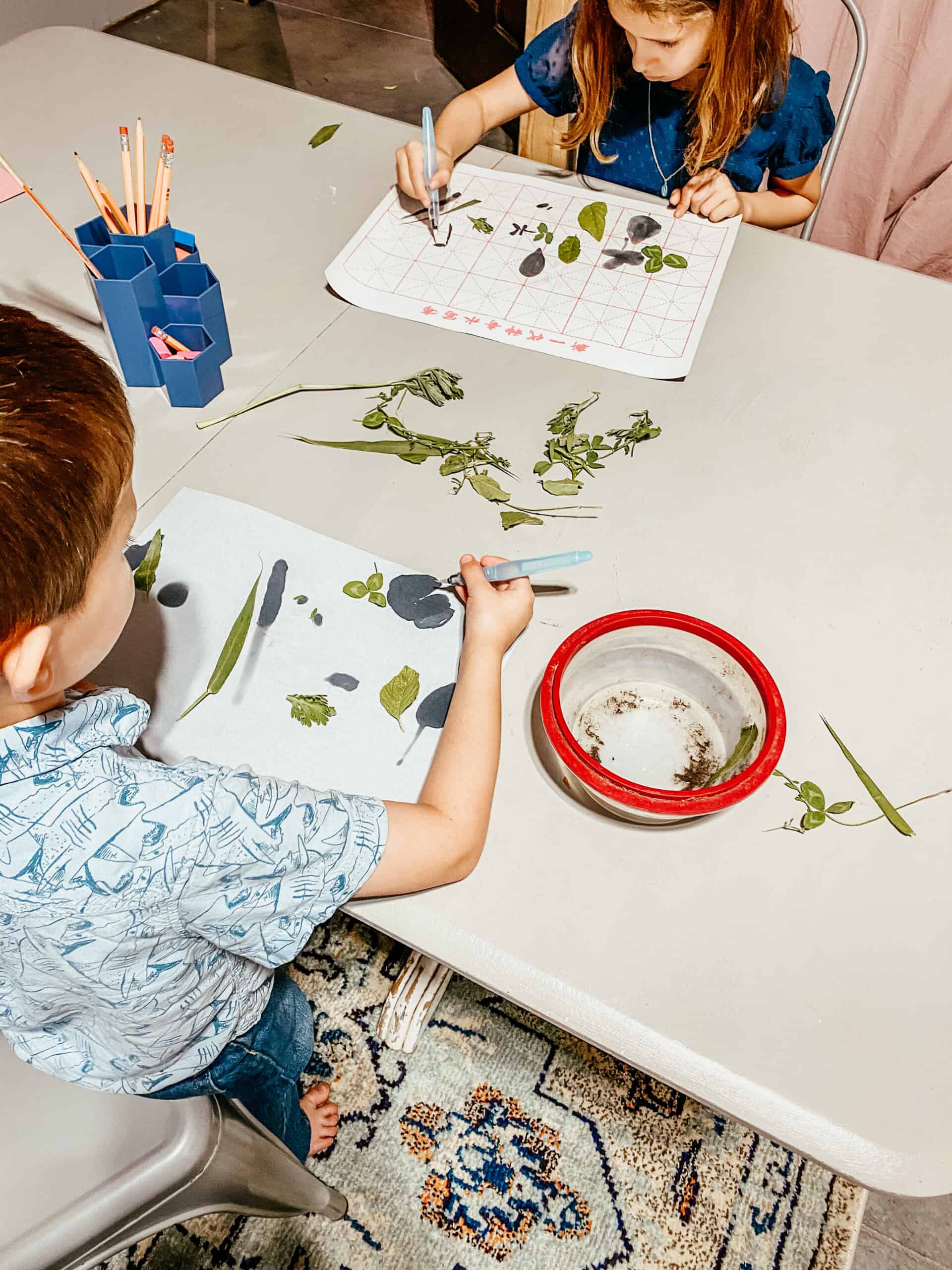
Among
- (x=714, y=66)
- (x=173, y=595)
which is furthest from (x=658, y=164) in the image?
(x=173, y=595)

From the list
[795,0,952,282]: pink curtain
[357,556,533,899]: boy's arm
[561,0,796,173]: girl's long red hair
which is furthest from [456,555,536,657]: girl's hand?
→ [795,0,952,282]: pink curtain

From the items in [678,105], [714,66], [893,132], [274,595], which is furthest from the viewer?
[893,132]

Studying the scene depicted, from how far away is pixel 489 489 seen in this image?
808 mm

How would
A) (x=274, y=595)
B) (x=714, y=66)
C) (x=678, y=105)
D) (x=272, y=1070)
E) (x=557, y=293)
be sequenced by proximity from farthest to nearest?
(x=678, y=105), (x=714, y=66), (x=557, y=293), (x=272, y=1070), (x=274, y=595)

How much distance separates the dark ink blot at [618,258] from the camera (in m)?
0.99

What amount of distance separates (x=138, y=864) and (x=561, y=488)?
461 mm

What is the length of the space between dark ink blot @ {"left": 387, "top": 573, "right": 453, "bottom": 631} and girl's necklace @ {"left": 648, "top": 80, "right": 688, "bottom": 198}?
77cm

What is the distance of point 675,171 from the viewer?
4.10 ft

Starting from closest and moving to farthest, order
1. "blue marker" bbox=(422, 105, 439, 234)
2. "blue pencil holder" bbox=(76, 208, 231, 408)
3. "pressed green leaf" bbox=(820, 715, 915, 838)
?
1. "pressed green leaf" bbox=(820, 715, 915, 838)
2. "blue pencil holder" bbox=(76, 208, 231, 408)
3. "blue marker" bbox=(422, 105, 439, 234)

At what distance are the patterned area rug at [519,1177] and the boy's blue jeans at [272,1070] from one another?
7.7 inches

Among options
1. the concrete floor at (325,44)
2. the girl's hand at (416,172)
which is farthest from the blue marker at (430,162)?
the concrete floor at (325,44)

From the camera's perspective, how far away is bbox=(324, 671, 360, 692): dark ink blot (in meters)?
0.69

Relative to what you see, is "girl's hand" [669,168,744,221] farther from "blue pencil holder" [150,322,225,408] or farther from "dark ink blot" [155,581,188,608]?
"dark ink blot" [155,581,188,608]

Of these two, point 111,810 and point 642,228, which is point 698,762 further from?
point 642,228
